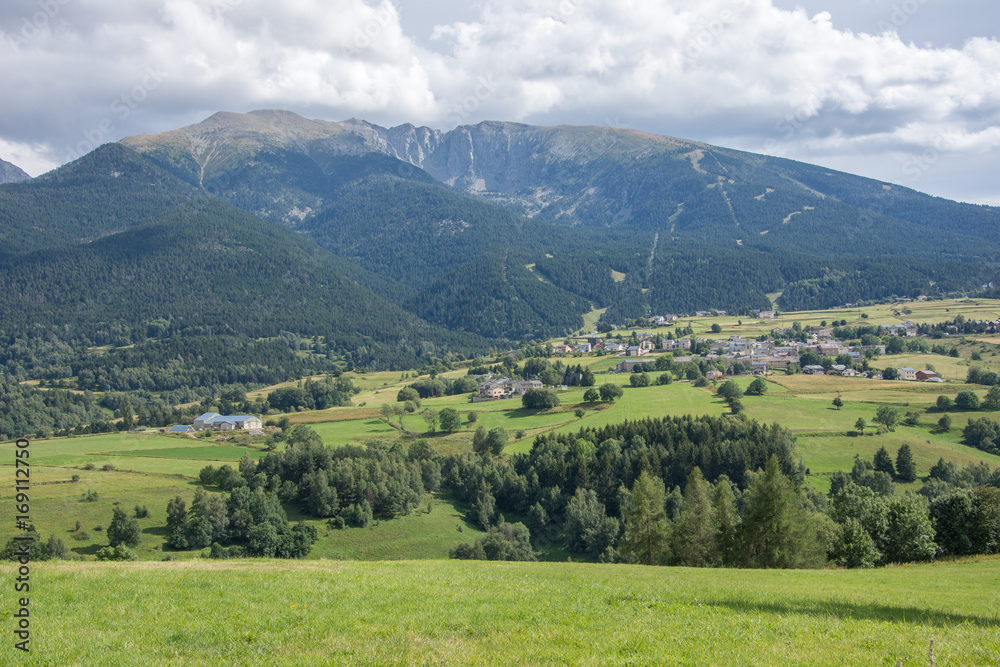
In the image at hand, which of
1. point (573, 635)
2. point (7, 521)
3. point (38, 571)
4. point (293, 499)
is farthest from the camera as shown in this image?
point (293, 499)

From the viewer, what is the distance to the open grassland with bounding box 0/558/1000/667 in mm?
12719

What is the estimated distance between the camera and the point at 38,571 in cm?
2098

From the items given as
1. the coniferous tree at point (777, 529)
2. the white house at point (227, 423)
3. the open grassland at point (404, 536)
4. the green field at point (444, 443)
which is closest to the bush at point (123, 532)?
the green field at point (444, 443)

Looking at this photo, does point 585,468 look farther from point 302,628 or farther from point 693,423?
point 302,628

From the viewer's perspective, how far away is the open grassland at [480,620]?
Answer: 12719 millimetres

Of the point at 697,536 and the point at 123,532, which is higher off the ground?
the point at 697,536

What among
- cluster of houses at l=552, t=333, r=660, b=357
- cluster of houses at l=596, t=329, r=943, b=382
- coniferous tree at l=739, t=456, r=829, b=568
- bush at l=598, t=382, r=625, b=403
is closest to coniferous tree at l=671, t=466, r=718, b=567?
coniferous tree at l=739, t=456, r=829, b=568

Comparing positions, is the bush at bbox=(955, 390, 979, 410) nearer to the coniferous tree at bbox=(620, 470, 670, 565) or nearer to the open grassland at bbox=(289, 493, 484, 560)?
the open grassland at bbox=(289, 493, 484, 560)

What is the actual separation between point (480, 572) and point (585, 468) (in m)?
56.3

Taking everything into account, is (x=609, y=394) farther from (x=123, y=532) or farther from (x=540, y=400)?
(x=123, y=532)

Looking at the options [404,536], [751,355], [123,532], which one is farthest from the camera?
[751,355]

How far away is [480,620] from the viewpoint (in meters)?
15.5

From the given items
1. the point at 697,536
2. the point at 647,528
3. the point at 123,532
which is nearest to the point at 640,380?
the point at 647,528

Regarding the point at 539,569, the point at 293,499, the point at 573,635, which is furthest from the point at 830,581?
the point at 293,499
